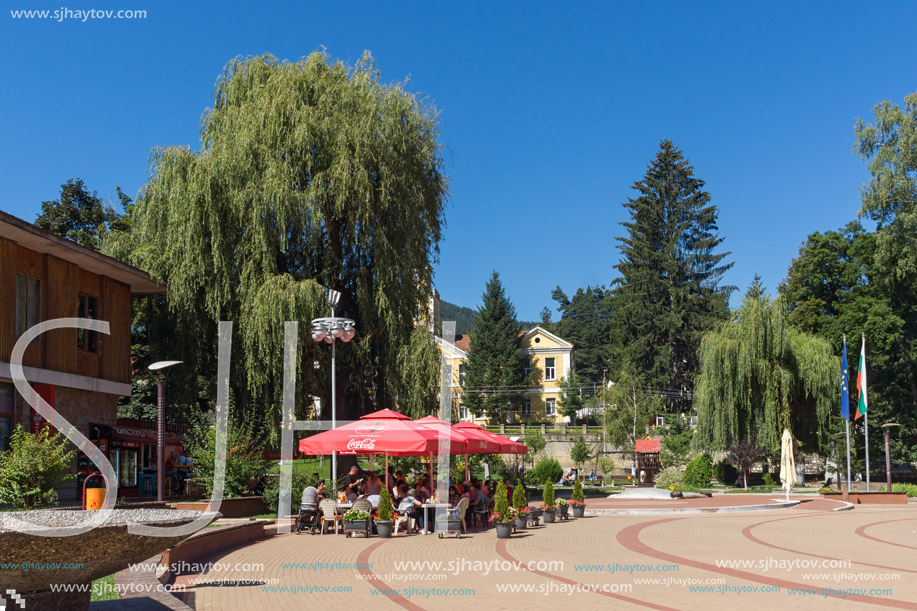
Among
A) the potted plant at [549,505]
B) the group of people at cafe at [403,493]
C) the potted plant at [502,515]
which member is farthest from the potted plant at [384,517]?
the potted plant at [549,505]

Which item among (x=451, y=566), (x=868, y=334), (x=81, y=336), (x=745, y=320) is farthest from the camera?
(x=868, y=334)

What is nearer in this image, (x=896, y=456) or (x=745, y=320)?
(x=745, y=320)

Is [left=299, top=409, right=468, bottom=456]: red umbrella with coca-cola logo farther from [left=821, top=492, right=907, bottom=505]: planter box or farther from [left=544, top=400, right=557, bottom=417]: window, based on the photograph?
[left=544, top=400, right=557, bottom=417]: window

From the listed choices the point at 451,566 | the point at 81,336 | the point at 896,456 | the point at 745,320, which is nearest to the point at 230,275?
the point at 81,336

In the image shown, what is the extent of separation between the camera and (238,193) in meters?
24.5

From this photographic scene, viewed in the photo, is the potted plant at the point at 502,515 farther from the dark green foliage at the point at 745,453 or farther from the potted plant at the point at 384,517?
the dark green foliage at the point at 745,453

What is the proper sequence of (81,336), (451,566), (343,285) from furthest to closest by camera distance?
1. (343,285)
2. (81,336)
3. (451,566)

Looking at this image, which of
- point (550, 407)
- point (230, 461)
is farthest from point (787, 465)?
point (550, 407)

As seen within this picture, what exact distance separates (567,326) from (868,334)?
2450 inches

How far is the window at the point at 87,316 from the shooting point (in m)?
23.0

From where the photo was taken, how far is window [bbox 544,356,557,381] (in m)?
79.8

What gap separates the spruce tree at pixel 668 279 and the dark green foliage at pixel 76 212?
136 feet

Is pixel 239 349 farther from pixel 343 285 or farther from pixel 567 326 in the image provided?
pixel 567 326

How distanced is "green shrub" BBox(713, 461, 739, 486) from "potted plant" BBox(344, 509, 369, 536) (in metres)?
34.0
